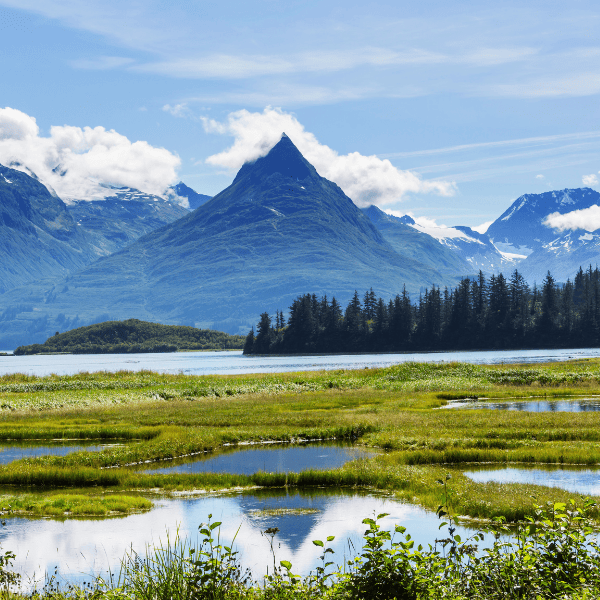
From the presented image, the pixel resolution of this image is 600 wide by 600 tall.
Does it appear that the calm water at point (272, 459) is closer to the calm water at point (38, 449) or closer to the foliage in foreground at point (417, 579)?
the calm water at point (38, 449)

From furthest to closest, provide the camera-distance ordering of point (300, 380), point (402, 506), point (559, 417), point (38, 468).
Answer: point (300, 380)
point (559, 417)
point (38, 468)
point (402, 506)

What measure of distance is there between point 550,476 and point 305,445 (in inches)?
681

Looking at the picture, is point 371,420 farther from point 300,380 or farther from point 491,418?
point 300,380

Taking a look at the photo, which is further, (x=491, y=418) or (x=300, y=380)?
(x=300, y=380)

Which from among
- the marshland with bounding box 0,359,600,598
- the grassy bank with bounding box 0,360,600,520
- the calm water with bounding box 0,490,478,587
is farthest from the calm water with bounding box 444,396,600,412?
the calm water with bounding box 0,490,478,587

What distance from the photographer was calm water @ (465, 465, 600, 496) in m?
26.8

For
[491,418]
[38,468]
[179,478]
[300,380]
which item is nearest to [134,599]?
[179,478]

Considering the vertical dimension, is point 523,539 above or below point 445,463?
above

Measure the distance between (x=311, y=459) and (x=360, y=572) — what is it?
2454 centimetres

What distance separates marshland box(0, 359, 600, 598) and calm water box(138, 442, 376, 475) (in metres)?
0.57

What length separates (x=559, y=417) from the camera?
153 ft

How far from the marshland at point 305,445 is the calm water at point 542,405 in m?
2.16

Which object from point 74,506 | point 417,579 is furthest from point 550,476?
point 74,506

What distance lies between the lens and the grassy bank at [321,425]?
30000mm
